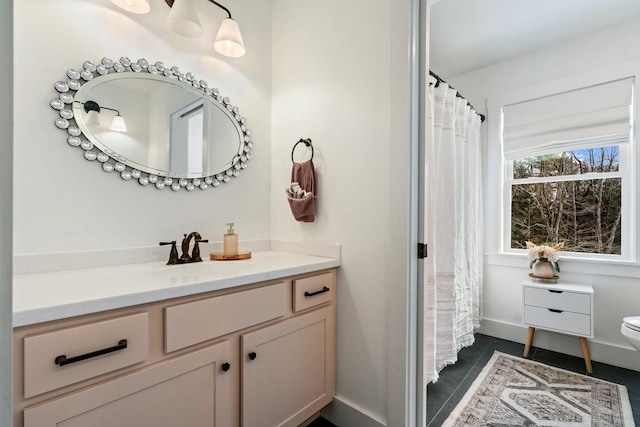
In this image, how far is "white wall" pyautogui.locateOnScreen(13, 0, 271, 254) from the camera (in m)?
1.15

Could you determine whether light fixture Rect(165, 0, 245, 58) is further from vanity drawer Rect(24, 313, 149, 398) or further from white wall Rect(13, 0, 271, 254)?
vanity drawer Rect(24, 313, 149, 398)

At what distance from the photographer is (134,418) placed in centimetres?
90

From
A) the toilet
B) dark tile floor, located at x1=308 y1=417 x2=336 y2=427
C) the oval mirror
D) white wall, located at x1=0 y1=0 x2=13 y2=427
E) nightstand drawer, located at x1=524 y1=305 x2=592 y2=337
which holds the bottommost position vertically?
dark tile floor, located at x1=308 y1=417 x2=336 y2=427

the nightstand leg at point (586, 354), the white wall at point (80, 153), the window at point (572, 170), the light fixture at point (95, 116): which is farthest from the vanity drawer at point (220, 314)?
the window at point (572, 170)

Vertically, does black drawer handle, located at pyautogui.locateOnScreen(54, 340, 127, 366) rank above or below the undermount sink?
below

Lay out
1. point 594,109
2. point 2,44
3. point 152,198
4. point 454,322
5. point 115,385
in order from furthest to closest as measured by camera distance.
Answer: point 594,109 → point 454,322 → point 152,198 → point 115,385 → point 2,44

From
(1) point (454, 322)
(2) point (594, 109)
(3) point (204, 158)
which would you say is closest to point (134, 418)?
(3) point (204, 158)

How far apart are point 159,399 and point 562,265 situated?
2.84 metres

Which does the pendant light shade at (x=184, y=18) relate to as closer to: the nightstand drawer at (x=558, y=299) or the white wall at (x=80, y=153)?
the white wall at (x=80, y=153)

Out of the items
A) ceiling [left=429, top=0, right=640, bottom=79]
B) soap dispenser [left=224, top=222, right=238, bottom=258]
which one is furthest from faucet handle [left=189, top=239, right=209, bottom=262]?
ceiling [left=429, top=0, right=640, bottom=79]

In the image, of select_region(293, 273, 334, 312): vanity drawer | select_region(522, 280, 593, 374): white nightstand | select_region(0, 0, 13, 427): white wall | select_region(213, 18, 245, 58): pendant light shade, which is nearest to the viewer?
select_region(0, 0, 13, 427): white wall

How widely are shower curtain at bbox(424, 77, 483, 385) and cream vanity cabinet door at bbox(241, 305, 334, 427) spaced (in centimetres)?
66

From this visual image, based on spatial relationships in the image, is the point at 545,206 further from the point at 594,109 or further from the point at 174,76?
the point at 174,76

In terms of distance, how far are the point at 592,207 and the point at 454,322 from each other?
152 centimetres
